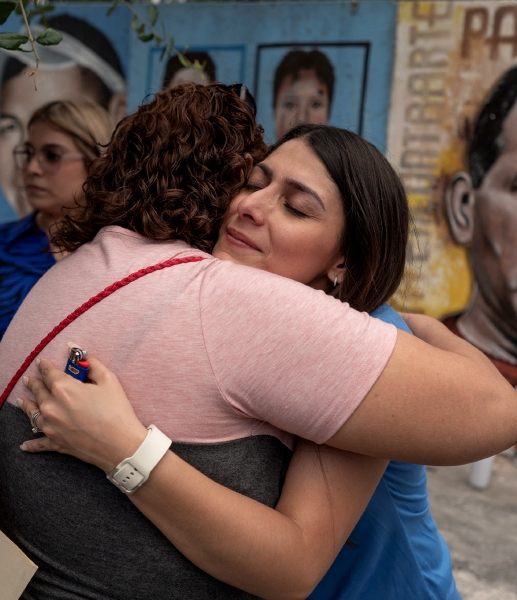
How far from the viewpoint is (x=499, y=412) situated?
3.86 ft

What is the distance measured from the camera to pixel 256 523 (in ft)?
3.60

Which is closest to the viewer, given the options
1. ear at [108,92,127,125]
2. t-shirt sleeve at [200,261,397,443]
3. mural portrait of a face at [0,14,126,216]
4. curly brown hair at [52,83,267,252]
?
t-shirt sleeve at [200,261,397,443]

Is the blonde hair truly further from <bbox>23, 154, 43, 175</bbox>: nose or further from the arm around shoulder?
the arm around shoulder

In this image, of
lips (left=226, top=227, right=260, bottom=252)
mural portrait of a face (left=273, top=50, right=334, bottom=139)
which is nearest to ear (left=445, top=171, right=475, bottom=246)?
mural portrait of a face (left=273, top=50, right=334, bottom=139)

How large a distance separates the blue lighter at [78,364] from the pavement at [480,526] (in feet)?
8.95

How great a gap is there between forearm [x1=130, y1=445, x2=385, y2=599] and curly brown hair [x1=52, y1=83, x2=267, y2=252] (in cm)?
51

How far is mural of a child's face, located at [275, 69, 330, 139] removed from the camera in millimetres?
5547

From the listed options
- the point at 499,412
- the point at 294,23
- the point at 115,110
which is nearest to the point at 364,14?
the point at 294,23

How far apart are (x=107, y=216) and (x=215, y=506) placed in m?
0.64

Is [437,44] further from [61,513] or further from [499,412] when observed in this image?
[61,513]

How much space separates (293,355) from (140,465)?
308 millimetres

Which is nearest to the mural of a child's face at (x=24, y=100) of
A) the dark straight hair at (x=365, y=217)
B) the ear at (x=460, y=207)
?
the ear at (x=460, y=207)

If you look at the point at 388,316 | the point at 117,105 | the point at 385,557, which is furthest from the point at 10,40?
the point at 117,105

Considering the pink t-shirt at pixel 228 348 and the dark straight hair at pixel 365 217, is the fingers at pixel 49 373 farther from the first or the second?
the dark straight hair at pixel 365 217
